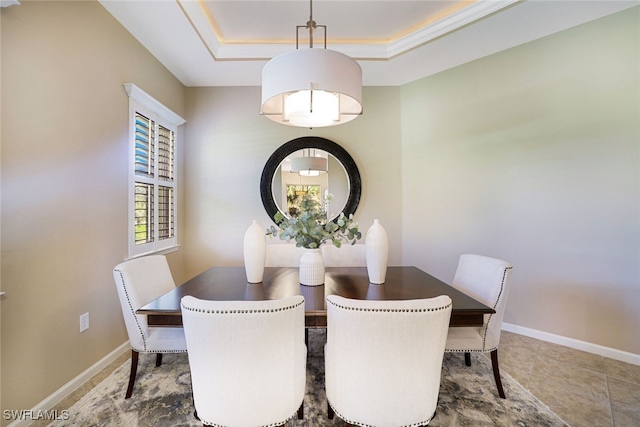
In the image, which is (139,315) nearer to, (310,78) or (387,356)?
(387,356)

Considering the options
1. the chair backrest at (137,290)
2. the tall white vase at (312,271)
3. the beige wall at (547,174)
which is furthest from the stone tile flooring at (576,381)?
the chair backrest at (137,290)

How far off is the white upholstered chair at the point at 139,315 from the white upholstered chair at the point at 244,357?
27.5 inches

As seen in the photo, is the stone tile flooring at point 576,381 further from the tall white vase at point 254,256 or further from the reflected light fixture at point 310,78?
the reflected light fixture at point 310,78

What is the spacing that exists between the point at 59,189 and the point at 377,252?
2049 mm

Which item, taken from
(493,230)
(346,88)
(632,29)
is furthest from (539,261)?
(346,88)

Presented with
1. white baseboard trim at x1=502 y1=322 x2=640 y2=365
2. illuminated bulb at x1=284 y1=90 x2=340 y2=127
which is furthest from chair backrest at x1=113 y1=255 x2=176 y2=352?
white baseboard trim at x1=502 y1=322 x2=640 y2=365

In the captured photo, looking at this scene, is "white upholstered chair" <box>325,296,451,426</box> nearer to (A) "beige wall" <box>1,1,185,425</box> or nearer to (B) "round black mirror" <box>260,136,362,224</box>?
(A) "beige wall" <box>1,1,185,425</box>

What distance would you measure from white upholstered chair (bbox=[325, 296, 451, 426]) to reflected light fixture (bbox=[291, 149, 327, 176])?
240 cm

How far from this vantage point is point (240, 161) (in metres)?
3.36

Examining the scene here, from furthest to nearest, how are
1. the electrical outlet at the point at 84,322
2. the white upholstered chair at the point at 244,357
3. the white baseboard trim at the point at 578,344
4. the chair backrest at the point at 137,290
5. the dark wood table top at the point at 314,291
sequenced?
the white baseboard trim at the point at 578,344, the electrical outlet at the point at 84,322, the chair backrest at the point at 137,290, the dark wood table top at the point at 314,291, the white upholstered chair at the point at 244,357

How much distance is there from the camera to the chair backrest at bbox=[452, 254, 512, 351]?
1.59 meters

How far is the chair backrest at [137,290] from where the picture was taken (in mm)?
1554

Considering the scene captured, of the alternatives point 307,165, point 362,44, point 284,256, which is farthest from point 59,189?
point 362,44

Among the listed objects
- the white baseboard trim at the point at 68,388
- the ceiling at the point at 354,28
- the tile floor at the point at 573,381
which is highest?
the ceiling at the point at 354,28
